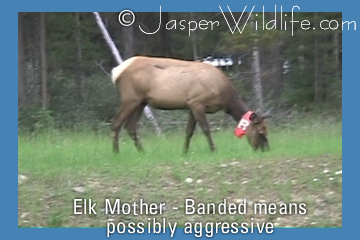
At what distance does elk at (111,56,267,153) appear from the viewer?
11.7 m

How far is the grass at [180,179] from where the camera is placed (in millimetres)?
7848

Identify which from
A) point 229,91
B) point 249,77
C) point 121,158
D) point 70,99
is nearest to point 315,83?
point 249,77

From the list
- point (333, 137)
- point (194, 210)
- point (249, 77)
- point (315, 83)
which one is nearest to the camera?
point (194, 210)

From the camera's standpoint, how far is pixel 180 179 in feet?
30.4

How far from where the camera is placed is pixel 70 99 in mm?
21562

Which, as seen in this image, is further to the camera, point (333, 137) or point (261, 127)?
point (333, 137)

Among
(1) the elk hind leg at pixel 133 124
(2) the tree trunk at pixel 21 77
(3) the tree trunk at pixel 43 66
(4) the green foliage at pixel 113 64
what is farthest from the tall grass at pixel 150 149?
(3) the tree trunk at pixel 43 66

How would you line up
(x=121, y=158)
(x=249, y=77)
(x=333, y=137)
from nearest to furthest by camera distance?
(x=121, y=158) → (x=333, y=137) → (x=249, y=77)

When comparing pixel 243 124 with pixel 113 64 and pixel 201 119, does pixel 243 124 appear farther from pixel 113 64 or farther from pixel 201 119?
pixel 113 64

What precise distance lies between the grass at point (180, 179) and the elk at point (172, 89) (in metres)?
0.58

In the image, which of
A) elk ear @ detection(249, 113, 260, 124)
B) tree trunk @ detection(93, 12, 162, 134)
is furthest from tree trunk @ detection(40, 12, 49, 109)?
elk ear @ detection(249, 113, 260, 124)

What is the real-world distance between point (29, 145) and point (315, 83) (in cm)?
1157

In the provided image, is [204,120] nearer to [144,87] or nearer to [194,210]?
[144,87]

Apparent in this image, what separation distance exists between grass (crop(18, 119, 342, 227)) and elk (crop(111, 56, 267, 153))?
1.91 ft
